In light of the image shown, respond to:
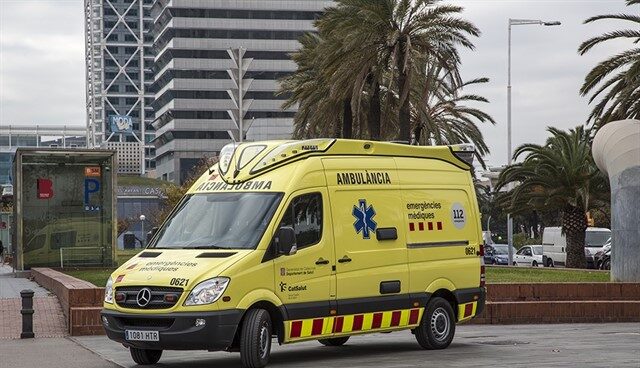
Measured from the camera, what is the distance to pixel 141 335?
43.5ft

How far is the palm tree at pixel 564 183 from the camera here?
48469mm

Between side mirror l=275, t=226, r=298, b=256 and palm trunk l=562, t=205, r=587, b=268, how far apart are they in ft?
119

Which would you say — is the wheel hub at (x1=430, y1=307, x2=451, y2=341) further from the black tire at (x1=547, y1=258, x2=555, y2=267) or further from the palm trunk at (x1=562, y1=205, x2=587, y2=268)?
the black tire at (x1=547, y1=258, x2=555, y2=267)

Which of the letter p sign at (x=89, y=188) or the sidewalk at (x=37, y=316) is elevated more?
the letter p sign at (x=89, y=188)

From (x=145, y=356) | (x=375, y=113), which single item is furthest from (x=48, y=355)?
(x=375, y=113)

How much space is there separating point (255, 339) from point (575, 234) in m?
38.0

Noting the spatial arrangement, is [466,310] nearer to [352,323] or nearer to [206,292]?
[352,323]

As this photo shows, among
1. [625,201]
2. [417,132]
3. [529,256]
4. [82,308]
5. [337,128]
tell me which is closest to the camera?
[82,308]

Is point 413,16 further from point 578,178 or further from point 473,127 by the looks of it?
point 578,178

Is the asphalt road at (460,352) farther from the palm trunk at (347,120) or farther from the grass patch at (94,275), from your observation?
the palm trunk at (347,120)

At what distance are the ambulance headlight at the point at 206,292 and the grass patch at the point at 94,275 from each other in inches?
482

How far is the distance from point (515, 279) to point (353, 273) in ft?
47.5

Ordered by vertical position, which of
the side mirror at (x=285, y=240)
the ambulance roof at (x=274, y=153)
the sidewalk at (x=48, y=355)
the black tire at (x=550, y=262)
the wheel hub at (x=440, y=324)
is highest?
the ambulance roof at (x=274, y=153)

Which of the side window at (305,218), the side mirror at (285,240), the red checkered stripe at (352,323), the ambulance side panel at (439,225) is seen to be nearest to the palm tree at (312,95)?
the ambulance side panel at (439,225)
